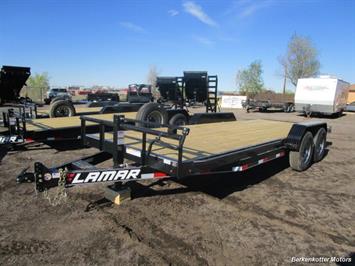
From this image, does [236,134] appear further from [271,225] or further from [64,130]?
[64,130]

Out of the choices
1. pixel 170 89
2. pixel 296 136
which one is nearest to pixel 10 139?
pixel 296 136

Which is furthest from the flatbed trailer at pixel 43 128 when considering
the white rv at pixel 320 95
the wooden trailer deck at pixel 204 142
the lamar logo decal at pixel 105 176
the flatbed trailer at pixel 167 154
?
the white rv at pixel 320 95

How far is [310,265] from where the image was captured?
111 inches

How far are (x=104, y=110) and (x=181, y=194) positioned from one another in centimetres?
581

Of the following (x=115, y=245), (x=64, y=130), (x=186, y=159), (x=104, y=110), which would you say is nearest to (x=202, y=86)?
(x=104, y=110)

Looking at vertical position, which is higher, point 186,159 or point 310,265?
point 186,159

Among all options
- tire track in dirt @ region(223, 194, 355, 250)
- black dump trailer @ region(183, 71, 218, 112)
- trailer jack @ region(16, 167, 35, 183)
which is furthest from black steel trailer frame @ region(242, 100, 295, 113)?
trailer jack @ region(16, 167, 35, 183)

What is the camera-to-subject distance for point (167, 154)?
381cm

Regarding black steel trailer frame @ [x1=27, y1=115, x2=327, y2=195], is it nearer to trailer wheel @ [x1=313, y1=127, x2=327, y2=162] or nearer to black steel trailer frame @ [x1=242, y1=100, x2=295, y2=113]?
trailer wheel @ [x1=313, y1=127, x2=327, y2=162]

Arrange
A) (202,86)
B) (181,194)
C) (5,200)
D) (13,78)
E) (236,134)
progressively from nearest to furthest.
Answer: (5,200) → (181,194) → (236,134) → (202,86) → (13,78)

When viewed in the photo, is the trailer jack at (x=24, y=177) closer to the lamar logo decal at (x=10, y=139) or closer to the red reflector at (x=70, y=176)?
the red reflector at (x=70, y=176)

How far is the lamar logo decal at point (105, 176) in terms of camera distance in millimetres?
3188

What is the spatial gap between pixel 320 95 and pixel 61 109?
1707cm

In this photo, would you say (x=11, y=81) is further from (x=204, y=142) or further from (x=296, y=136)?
(x=296, y=136)
